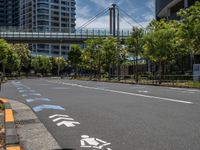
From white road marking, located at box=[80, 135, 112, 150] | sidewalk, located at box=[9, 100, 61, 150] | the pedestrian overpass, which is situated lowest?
sidewalk, located at box=[9, 100, 61, 150]

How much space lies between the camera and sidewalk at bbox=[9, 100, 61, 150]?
23.3 feet

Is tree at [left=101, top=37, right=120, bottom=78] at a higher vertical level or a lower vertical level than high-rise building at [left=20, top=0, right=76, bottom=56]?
lower

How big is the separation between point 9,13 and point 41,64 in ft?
245

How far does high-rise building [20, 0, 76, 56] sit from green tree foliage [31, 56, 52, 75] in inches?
1281

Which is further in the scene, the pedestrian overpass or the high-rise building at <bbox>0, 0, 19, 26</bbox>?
the high-rise building at <bbox>0, 0, 19, 26</bbox>

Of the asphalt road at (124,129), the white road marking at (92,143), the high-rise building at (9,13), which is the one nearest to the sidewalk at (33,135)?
the asphalt road at (124,129)

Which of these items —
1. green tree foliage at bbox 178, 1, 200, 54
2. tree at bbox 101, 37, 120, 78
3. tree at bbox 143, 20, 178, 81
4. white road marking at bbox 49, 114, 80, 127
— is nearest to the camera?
white road marking at bbox 49, 114, 80, 127

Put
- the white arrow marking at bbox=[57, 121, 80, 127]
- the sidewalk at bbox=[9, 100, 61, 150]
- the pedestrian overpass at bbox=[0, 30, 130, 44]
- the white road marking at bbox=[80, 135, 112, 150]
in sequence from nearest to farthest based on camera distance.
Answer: the white road marking at bbox=[80, 135, 112, 150]
the sidewalk at bbox=[9, 100, 61, 150]
the white arrow marking at bbox=[57, 121, 80, 127]
the pedestrian overpass at bbox=[0, 30, 130, 44]

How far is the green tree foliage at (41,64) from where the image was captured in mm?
126125

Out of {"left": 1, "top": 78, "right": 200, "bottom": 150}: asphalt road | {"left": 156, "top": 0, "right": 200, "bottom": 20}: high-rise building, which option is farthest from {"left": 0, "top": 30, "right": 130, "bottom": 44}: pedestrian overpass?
{"left": 1, "top": 78, "right": 200, "bottom": 150}: asphalt road

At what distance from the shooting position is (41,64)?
13050 centimetres

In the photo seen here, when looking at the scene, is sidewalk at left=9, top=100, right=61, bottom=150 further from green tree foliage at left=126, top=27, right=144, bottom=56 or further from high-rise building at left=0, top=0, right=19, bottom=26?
high-rise building at left=0, top=0, right=19, bottom=26

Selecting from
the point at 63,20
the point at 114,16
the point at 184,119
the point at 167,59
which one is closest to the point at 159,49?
the point at 167,59

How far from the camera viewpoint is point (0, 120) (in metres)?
9.94
